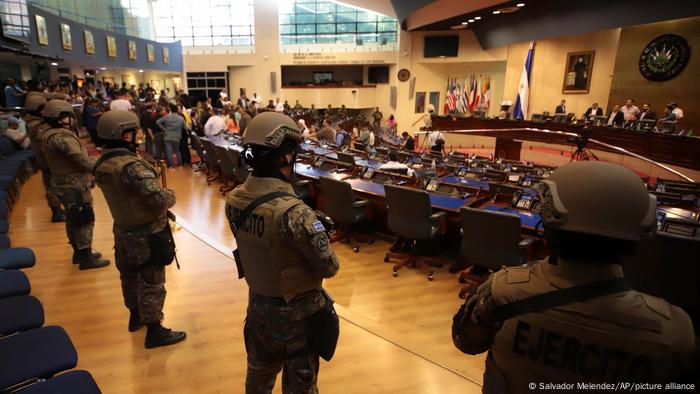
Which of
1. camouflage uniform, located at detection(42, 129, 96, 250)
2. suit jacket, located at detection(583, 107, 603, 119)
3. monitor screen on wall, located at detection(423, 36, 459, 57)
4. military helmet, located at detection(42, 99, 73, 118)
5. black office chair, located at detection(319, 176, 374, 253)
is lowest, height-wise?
black office chair, located at detection(319, 176, 374, 253)

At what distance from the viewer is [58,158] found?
3.66 metres

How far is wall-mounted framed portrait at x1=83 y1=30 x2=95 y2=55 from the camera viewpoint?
12780 mm

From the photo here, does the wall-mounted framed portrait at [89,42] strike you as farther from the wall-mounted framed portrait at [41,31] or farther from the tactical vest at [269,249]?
the tactical vest at [269,249]

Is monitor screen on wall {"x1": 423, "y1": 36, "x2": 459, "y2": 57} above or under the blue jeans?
above

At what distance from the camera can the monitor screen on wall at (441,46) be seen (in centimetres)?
1664

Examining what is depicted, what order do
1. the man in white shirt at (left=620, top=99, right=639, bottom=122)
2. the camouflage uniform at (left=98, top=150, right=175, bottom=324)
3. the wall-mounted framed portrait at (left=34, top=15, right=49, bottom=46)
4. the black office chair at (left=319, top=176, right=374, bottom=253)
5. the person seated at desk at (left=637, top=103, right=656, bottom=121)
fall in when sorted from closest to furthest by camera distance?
the camouflage uniform at (left=98, top=150, right=175, bottom=324) < the black office chair at (left=319, top=176, right=374, bottom=253) < the person seated at desk at (left=637, top=103, right=656, bottom=121) < the wall-mounted framed portrait at (left=34, top=15, right=49, bottom=46) < the man in white shirt at (left=620, top=99, right=639, bottom=122)

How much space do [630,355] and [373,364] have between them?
1.86m

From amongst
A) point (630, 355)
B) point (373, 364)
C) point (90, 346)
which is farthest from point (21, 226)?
point (630, 355)

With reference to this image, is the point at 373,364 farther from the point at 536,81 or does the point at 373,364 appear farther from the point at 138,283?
the point at 536,81

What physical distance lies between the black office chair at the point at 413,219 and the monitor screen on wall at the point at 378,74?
17284mm

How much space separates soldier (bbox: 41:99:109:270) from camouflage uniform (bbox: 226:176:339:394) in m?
2.75

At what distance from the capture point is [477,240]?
11.5ft

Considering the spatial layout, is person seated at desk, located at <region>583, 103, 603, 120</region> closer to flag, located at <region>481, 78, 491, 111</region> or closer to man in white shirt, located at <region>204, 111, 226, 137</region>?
flag, located at <region>481, 78, 491, 111</region>

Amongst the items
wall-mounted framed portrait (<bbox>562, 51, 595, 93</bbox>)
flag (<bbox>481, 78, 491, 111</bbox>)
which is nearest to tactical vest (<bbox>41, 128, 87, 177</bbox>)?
wall-mounted framed portrait (<bbox>562, 51, 595, 93</bbox>)
